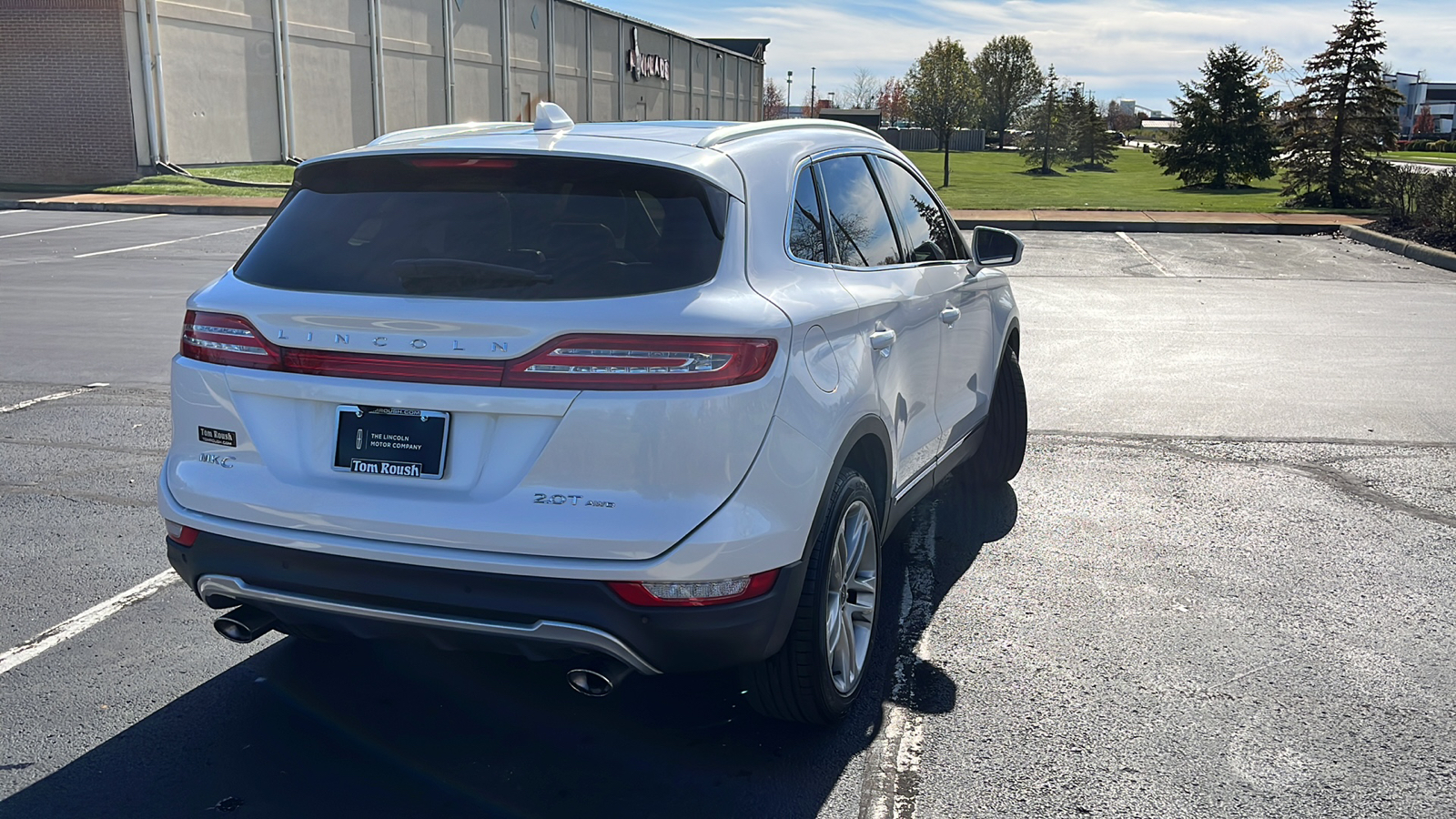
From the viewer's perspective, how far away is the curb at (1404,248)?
16.3 m

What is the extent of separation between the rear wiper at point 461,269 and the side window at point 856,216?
45.4 inches

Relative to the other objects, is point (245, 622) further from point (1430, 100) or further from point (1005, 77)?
point (1430, 100)

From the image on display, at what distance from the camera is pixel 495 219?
3270 millimetres

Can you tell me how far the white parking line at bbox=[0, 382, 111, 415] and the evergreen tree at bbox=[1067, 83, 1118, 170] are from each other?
1719 inches

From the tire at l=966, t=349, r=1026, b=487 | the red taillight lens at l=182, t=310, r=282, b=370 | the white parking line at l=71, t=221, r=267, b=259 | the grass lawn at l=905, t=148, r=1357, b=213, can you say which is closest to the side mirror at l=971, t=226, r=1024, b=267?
the tire at l=966, t=349, r=1026, b=487

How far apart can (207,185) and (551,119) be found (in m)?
27.4

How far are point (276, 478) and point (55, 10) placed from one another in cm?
3042

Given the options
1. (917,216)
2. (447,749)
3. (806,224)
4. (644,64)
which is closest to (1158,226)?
(917,216)

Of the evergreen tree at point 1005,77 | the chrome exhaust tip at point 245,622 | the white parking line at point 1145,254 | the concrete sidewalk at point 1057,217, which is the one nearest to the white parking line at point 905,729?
the chrome exhaust tip at point 245,622

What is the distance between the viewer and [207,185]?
28.4m

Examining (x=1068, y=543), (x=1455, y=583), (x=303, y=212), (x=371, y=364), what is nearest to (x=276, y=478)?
(x=371, y=364)

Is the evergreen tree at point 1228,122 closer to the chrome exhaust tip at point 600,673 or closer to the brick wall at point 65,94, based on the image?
the brick wall at point 65,94

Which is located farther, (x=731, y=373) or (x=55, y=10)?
(x=55, y=10)

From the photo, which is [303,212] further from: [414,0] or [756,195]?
[414,0]
